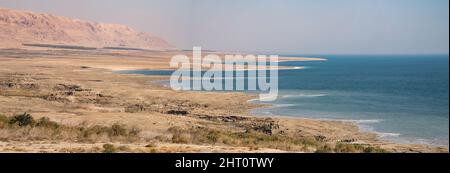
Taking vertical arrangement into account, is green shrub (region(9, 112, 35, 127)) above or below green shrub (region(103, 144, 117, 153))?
above

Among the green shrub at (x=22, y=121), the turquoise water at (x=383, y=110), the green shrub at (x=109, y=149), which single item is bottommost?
the turquoise water at (x=383, y=110)

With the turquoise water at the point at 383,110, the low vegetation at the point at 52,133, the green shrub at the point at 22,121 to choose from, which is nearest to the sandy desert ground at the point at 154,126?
the low vegetation at the point at 52,133

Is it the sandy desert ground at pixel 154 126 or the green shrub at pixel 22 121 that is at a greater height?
the green shrub at pixel 22 121

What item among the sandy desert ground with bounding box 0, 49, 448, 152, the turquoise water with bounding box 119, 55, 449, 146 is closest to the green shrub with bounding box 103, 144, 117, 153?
the sandy desert ground with bounding box 0, 49, 448, 152

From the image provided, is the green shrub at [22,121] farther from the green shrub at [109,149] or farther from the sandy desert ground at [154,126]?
the green shrub at [109,149]

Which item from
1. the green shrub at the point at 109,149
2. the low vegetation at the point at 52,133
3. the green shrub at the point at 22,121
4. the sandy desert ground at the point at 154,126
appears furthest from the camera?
the green shrub at the point at 22,121

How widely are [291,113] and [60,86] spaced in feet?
85.2

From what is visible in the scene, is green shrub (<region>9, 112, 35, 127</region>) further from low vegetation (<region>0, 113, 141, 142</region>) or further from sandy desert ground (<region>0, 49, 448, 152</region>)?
sandy desert ground (<region>0, 49, 448, 152</region>)

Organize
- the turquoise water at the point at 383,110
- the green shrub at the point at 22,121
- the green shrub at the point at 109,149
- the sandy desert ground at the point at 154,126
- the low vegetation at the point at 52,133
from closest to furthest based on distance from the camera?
the green shrub at the point at 109,149
the sandy desert ground at the point at 154,126
the low vegetation at the point at 52,133
the green shrub at the point at 22,121
the turquoise water at the point at 383,110

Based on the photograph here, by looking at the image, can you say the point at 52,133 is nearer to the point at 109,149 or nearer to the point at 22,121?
the point at 22,121

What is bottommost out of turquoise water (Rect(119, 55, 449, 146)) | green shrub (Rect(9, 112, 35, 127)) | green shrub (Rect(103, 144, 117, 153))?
turquoise water (Rect(119, 55, 449, 146))

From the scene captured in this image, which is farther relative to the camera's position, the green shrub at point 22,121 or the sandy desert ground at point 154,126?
the green shrub at point 22,121
